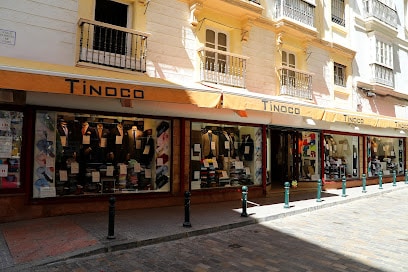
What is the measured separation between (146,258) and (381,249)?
4434 mm

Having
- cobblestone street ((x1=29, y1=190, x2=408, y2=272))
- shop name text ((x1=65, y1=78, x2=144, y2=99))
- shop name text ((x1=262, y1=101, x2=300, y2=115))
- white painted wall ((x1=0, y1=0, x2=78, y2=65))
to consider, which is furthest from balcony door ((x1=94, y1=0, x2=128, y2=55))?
cobblestone street ((x1=29, y1=190, x2=408, y2=272))

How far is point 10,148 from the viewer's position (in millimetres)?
7141

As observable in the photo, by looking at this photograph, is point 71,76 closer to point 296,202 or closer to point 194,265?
point 194,265

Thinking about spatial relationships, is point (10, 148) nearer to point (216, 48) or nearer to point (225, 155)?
point (225, 155)

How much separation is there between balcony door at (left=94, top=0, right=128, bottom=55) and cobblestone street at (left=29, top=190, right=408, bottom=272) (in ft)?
17.9

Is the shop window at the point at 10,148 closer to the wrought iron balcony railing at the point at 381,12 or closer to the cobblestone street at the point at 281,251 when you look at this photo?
the cobblestone street at the point at 281,251

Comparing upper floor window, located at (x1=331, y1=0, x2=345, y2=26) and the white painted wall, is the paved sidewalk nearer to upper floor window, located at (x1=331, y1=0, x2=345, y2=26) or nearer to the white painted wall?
the white painted wall

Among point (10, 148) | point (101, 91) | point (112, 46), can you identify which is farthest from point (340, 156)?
point (10, 148)

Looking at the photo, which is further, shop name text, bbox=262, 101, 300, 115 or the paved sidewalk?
shop name text, bbox=262, 101, 300, 115

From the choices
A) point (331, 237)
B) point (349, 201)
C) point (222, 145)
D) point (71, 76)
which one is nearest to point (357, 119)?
point (349, 201)

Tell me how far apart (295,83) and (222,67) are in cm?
384

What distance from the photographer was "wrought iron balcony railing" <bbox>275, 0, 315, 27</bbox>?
1248 cm

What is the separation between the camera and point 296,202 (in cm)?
1045

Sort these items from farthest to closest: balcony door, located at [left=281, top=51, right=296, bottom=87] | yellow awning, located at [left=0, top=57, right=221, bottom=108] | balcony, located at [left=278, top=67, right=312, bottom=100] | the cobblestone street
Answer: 1. balcony door, located at [left=281, top=51, right=296, bottom=87]
2. balcony, located at [left=278, top=67, right=312, bottom=100]
3. yellow awning, located at [left=0, top=57, right=221, bottom=108]
4. the cobblestone street
